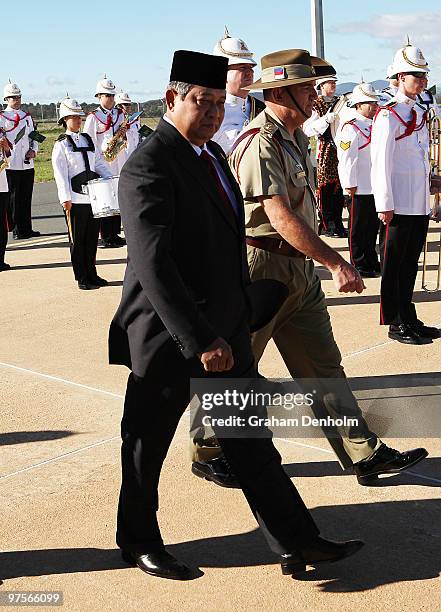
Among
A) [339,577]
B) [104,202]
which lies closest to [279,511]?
[339,577]

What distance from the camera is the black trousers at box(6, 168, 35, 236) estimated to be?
1402 cm

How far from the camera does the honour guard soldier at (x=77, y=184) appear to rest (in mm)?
9531

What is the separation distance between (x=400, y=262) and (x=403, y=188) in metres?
0.50

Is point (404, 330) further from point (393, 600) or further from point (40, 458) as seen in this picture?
point (393, 600)

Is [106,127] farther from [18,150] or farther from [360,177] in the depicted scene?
[360,177]

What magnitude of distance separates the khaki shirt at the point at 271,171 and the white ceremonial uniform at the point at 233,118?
2.69m

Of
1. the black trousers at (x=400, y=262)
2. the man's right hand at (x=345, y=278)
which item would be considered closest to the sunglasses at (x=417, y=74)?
the black trousers at (x=400, y=262)

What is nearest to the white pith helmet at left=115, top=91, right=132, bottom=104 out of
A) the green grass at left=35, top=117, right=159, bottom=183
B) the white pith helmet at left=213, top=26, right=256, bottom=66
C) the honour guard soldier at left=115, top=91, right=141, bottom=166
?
the honour guard soldier at left=115, top=91, right=141, bottom=166

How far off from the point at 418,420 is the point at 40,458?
189cm

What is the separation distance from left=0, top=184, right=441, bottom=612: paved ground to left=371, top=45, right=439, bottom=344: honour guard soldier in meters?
0.22

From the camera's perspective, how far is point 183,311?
3385 mm

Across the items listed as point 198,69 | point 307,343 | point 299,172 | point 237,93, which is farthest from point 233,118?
point 198,69

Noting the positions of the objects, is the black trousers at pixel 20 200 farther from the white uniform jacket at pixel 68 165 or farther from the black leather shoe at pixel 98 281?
the black leather shoe at pixel 98 281

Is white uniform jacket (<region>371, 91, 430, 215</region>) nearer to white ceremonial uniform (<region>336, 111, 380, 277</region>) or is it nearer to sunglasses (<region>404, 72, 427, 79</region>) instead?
sunglasses (<region>404, 72, 427, 79</region>)
